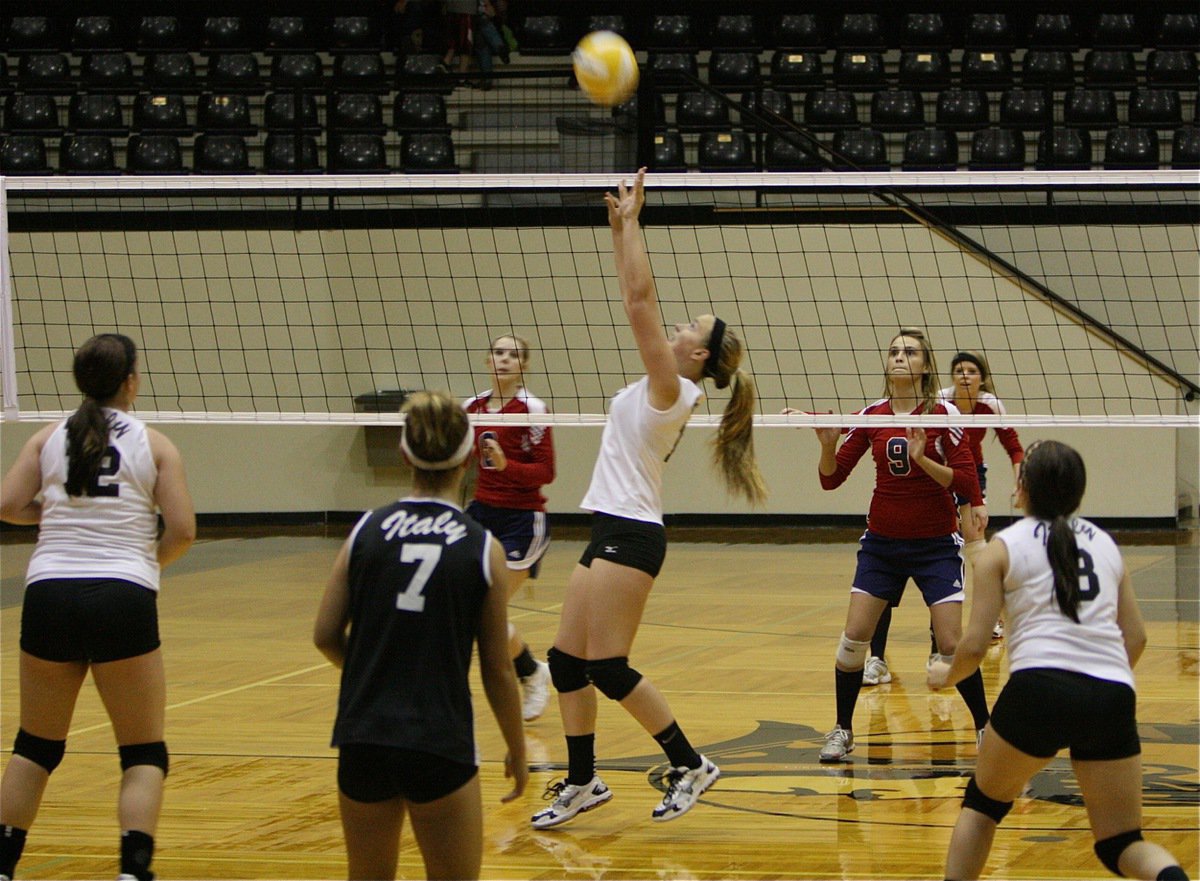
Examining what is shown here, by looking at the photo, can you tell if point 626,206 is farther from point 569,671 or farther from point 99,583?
point 99,583

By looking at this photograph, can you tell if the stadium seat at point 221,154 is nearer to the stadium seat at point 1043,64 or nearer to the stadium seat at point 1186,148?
the stadium seat at point 1043,64

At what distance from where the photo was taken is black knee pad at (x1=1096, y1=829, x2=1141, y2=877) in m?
3.59

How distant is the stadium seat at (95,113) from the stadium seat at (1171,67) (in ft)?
34.3

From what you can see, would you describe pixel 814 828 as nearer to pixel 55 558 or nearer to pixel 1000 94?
pixel 55 558

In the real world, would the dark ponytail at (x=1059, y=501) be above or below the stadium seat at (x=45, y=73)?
below

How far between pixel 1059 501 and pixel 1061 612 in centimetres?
29

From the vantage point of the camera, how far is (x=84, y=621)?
→ 12.9 ft

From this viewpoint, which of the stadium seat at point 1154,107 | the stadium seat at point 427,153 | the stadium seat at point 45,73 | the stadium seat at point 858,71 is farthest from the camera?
the stadium seat at point 45,73

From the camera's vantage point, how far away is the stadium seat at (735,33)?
15.7 m

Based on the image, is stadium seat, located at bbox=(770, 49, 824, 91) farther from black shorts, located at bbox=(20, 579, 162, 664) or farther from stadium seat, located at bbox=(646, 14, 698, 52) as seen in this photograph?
black shorts, located at bbox=(20, 579, 162, 664)

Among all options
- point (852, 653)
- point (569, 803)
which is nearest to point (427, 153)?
point (852, 653)

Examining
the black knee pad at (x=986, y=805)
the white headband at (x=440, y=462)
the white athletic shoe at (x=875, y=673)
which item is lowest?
the white athletic shoe at (x=875, y=673)

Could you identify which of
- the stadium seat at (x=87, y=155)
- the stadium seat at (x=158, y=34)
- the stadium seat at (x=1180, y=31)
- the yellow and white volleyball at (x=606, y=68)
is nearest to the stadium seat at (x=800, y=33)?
the stadium seat at (x=1180, y=31)

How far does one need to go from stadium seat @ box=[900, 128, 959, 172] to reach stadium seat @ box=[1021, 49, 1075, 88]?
1.26 m
